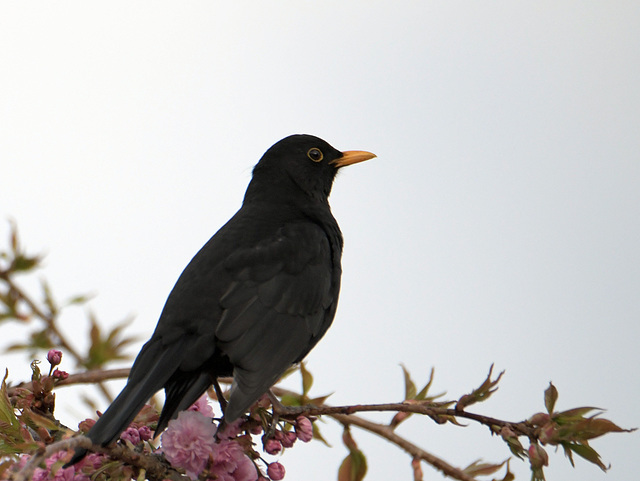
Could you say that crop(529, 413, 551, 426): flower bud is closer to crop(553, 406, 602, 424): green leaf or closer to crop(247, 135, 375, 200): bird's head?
crop(553, 406, 602, 424): green leaf

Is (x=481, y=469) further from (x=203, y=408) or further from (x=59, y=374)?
(x=59, y=374)

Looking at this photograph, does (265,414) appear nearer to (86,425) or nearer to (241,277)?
(86,425)

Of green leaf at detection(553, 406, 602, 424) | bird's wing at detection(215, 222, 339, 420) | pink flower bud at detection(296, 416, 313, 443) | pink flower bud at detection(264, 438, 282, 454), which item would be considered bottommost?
pink flower bud at detection(264, 438, 282, 454)

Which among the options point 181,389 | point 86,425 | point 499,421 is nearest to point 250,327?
point 181,389

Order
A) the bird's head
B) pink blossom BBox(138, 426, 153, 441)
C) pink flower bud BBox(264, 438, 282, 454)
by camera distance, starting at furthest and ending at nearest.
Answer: the bird's head
pink flower bud BBox(264, 438, 282, 454)
pink blossom BBox(138, 426, 153, 441)

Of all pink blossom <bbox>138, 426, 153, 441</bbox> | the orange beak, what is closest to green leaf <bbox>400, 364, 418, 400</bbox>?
pink blossom <bbox>138, 426, 153, 441</bbox>

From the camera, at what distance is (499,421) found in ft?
8.11

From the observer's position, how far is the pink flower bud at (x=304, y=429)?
2.96 metres

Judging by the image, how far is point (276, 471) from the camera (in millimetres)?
2785

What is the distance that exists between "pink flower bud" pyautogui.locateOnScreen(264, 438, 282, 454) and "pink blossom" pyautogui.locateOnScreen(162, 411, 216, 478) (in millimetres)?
253

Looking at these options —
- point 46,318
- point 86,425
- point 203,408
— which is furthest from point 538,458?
point 46,318

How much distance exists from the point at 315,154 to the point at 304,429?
9.01ft

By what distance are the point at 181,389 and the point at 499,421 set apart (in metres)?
1.35

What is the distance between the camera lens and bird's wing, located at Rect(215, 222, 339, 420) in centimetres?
346
